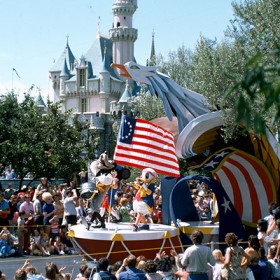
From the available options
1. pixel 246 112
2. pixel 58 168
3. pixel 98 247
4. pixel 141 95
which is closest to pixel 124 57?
pixel 141 95

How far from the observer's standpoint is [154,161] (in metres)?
14.1

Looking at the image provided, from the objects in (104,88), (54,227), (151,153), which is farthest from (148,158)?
(104,88)

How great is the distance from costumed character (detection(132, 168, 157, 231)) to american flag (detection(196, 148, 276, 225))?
1.65 meters

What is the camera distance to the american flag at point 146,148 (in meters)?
14.1

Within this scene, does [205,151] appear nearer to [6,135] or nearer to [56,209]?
[56,209]

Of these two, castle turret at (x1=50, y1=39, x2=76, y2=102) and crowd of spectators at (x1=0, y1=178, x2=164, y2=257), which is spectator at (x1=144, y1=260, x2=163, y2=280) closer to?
crowd of spectators at (x1=0, y1=178, x2=164, y2=257)

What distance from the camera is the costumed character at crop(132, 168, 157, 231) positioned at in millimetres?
12766

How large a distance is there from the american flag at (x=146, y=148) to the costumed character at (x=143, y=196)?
1.74 ft

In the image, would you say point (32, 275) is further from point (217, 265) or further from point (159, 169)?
point (159, 169)

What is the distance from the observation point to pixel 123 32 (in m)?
75.4

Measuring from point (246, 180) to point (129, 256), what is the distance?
24.8ft

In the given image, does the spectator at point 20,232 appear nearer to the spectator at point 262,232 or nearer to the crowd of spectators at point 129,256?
the crowd of spectators at point 129,256

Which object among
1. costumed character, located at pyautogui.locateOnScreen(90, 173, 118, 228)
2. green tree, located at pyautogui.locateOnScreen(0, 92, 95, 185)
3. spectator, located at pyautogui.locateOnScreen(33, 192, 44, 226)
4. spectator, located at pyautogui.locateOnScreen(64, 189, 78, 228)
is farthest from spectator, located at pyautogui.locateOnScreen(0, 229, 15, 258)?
green tree, located at pyautogui.locateOnScreen(0, 92, 95, 185)

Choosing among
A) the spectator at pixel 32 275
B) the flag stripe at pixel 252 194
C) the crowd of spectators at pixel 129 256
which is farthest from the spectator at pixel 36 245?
the spectator at pixel 32 275
